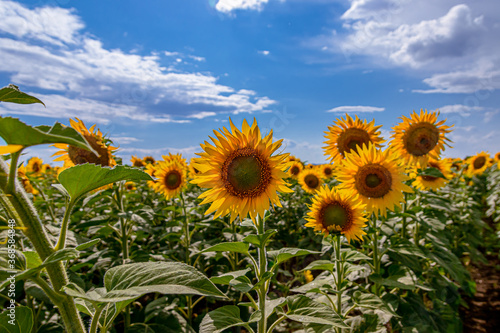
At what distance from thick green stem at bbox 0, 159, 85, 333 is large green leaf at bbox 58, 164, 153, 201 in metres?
0.13

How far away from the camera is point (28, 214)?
1014 millimetres

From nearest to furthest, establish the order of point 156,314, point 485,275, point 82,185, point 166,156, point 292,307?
point 82,185
point 292,307
point 156,314
point 166,156
point 485,275

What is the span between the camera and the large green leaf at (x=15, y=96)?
101 cm

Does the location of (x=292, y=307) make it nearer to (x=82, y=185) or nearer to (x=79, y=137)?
(x=82, y=185)

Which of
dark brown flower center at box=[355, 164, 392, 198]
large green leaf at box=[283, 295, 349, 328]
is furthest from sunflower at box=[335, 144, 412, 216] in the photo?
large green leaf at box=[283, 295, 349, 328]

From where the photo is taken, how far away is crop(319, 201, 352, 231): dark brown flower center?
2799 millimetres

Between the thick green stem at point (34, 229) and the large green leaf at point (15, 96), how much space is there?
0.21 metres

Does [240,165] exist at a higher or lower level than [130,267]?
higher

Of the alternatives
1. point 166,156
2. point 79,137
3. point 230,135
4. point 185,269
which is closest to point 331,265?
point 230,135

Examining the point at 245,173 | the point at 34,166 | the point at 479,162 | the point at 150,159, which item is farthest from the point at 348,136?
the point at 479,162

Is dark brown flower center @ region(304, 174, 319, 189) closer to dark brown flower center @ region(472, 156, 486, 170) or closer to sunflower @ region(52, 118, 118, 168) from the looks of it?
sunflower @ region(52, 118, 118, 168)

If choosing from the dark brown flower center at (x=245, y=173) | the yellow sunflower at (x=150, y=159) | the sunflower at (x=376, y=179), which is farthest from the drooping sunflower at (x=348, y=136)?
the yellow sunflower at (x=150, y=159)

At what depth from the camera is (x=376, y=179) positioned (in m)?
3.12

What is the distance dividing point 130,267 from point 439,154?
4.63 m
